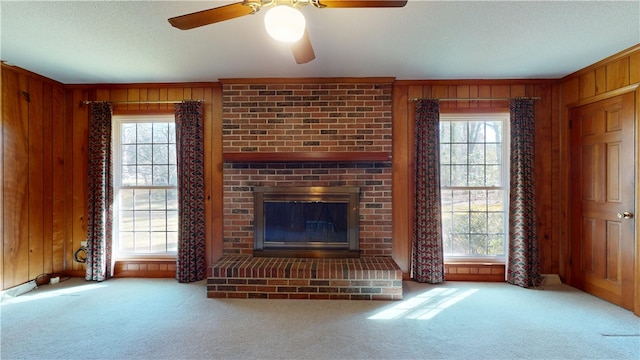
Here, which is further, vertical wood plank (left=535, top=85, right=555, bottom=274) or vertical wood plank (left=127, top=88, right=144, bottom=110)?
vertical wood plank (left=127, top=88, right=144, bottom=110)

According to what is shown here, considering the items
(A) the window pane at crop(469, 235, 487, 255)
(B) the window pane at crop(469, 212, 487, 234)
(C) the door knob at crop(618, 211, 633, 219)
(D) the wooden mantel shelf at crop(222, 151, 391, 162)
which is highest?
(D) the wooden mantel shelf at crop(222, 151, 391, 162)

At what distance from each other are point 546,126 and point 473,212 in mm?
1308

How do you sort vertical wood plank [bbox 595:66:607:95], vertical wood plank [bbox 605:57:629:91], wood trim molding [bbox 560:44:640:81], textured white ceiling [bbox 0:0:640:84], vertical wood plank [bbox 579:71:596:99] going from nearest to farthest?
textured white ceiling [bbox 0:0:640:84], wood trim molding [bbox 560:44:640:81], vertical wood plank [bbox 605:57:629:91], vertical wood plank [bbox 595:66:607:95], vertical wood plank [bbox 579:71:596:99]

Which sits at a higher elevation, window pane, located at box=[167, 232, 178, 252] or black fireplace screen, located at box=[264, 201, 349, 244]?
black fireplace screen, located at box=[264, 201, 349, 244]

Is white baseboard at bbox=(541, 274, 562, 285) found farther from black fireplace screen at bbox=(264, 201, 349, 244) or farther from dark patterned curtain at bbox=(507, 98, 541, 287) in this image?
black fireplace screen at bbox=(264, 201, 349, 244)

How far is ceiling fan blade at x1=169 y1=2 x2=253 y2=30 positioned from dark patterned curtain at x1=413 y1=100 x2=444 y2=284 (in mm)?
2436

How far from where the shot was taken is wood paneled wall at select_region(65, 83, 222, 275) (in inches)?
139

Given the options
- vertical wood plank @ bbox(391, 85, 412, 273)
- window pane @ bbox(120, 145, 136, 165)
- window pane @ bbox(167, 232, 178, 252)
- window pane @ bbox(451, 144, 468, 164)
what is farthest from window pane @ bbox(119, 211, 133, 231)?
window pane @ bbox(451, 144, 468, 164)

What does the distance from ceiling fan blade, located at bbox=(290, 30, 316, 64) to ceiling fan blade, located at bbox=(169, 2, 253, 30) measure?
0.38m

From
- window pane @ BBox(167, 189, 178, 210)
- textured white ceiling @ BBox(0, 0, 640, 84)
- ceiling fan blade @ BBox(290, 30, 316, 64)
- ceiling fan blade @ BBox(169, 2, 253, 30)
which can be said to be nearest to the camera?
ceiling fan blade @ BBox(169, 2, 253, 30)

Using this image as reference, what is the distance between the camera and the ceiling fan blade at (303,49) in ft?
5.91

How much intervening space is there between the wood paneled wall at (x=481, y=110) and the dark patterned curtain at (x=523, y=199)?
199 millimetres

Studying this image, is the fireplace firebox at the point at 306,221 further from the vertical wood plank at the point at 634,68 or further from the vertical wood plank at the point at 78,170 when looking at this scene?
the vertical wood plank at the point at 634,68

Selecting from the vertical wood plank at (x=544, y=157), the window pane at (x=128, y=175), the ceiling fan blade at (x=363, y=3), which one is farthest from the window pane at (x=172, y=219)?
the vertical wood plank at (x=544, y=157)
